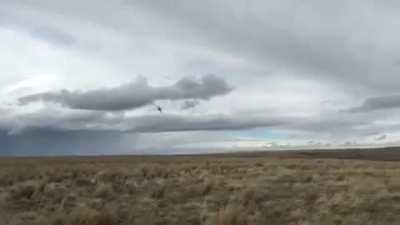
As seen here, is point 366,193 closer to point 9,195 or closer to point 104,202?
point 104,202

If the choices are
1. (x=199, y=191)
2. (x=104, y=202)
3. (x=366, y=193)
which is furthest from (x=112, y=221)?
(x=366, y=193)

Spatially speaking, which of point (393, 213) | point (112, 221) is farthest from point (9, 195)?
point (393, 213)

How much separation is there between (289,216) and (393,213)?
120 inches

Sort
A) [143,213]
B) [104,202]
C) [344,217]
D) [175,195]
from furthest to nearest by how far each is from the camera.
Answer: [175,195] → [104,202] → [143,213] → [344,217]

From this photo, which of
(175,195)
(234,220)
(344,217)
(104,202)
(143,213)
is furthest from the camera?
(175,195)

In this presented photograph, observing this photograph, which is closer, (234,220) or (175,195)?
(234,220)

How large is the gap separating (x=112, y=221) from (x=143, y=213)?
6.25ft

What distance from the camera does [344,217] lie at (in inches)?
580

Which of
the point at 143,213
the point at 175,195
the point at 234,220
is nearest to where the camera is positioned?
the point at 234,220

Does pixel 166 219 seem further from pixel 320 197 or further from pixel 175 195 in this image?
pixel 320 197

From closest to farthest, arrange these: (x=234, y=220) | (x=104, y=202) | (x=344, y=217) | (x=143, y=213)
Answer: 1. (x=234, y=220)
2. (x=344, y=217)
3. (x=143, y=213)
4. (x=104, y=202)

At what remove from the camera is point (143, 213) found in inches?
620

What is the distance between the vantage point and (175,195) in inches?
773

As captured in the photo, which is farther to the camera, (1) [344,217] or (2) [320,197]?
(2) [320,197]
